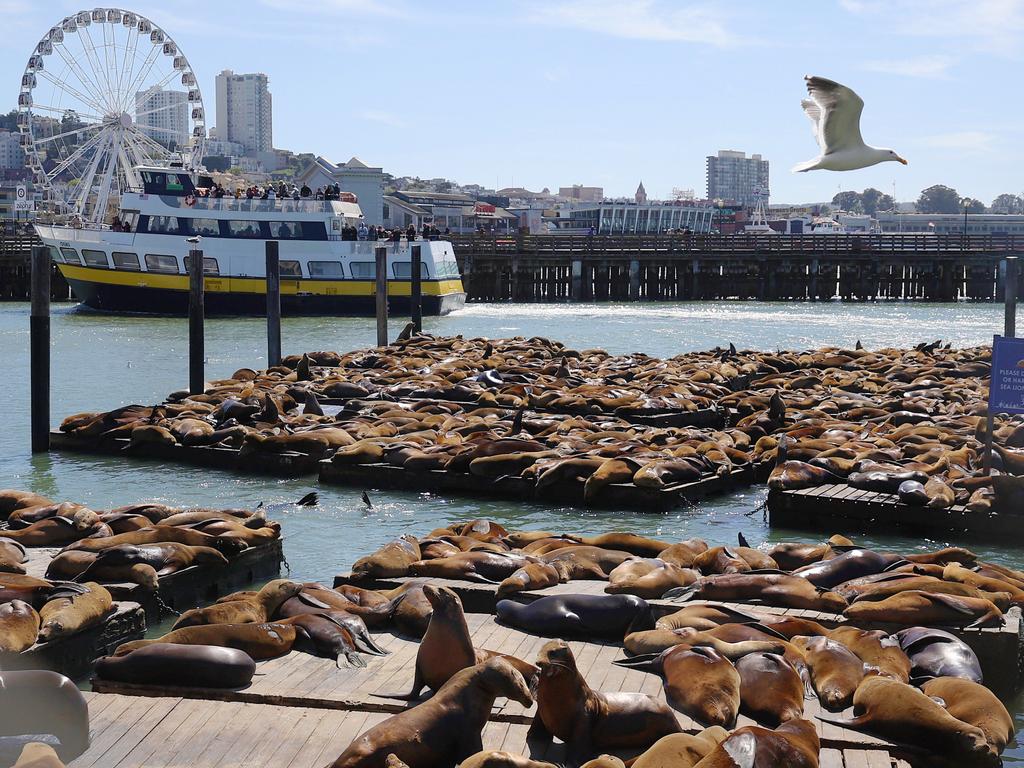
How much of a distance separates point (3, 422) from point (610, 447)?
9953 millimetres

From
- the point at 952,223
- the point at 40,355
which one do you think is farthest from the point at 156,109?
the point at 952,223

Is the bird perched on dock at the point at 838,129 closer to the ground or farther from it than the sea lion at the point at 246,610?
farther from it

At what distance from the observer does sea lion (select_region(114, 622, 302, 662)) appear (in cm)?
511

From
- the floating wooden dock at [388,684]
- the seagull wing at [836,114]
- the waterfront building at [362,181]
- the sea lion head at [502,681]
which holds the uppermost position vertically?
the waterfront building at [362,181]

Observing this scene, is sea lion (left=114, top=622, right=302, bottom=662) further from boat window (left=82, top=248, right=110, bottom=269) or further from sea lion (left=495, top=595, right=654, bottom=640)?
boat window (left=82, top=248, right=110, bottom=269)

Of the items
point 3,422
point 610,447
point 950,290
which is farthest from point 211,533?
point 950,290

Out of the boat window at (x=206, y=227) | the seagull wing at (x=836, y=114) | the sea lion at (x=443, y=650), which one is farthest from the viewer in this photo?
the boat window at (x=206, y=227)

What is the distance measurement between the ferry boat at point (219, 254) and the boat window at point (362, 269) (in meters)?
0.03

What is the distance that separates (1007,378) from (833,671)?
5361 millimetres

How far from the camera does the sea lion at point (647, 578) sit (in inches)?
239

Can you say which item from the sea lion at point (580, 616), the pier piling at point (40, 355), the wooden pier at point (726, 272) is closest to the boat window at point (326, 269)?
the wooden pier at point (726, 272)

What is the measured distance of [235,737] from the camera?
4.39 metres

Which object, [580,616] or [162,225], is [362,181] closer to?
[162,225]

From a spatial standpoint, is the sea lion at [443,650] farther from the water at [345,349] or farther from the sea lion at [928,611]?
the water at [345,349]
